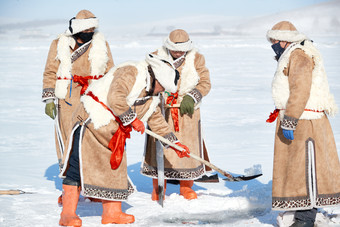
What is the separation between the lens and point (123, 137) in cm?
401

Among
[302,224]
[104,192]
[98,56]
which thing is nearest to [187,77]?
[98,56]

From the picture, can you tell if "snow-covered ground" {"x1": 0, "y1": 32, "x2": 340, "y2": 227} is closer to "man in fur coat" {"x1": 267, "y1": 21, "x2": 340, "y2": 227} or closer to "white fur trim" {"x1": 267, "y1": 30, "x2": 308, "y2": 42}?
"man in fur coat" {"x1": 267, "y1": 21, "x2": 340, "y2": 227}

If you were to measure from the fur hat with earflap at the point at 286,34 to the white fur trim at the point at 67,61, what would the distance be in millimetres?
1636

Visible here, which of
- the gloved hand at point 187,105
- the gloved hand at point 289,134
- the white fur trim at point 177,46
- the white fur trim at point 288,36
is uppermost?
the white fur trim at point 288,36

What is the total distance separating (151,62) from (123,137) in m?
0.58

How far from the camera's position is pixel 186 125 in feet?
16.4

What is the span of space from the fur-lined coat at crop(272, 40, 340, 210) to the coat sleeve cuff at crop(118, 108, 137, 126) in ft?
3.40

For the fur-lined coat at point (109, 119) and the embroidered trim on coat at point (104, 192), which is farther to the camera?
the embroidered trim on coat at point (104, 192)

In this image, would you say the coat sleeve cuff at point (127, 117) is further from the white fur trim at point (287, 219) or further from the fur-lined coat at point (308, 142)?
the white fur trim at point (287, 219)

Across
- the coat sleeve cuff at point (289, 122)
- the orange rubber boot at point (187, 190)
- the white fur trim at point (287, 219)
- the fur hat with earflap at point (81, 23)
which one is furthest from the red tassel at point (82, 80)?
the white fur trim at point (287, 219)

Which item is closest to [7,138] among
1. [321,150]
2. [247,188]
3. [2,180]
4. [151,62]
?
[2,180]

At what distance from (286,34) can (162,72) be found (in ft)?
3.08

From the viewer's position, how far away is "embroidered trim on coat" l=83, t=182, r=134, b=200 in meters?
4.03

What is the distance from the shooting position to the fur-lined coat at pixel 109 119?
3.84m
